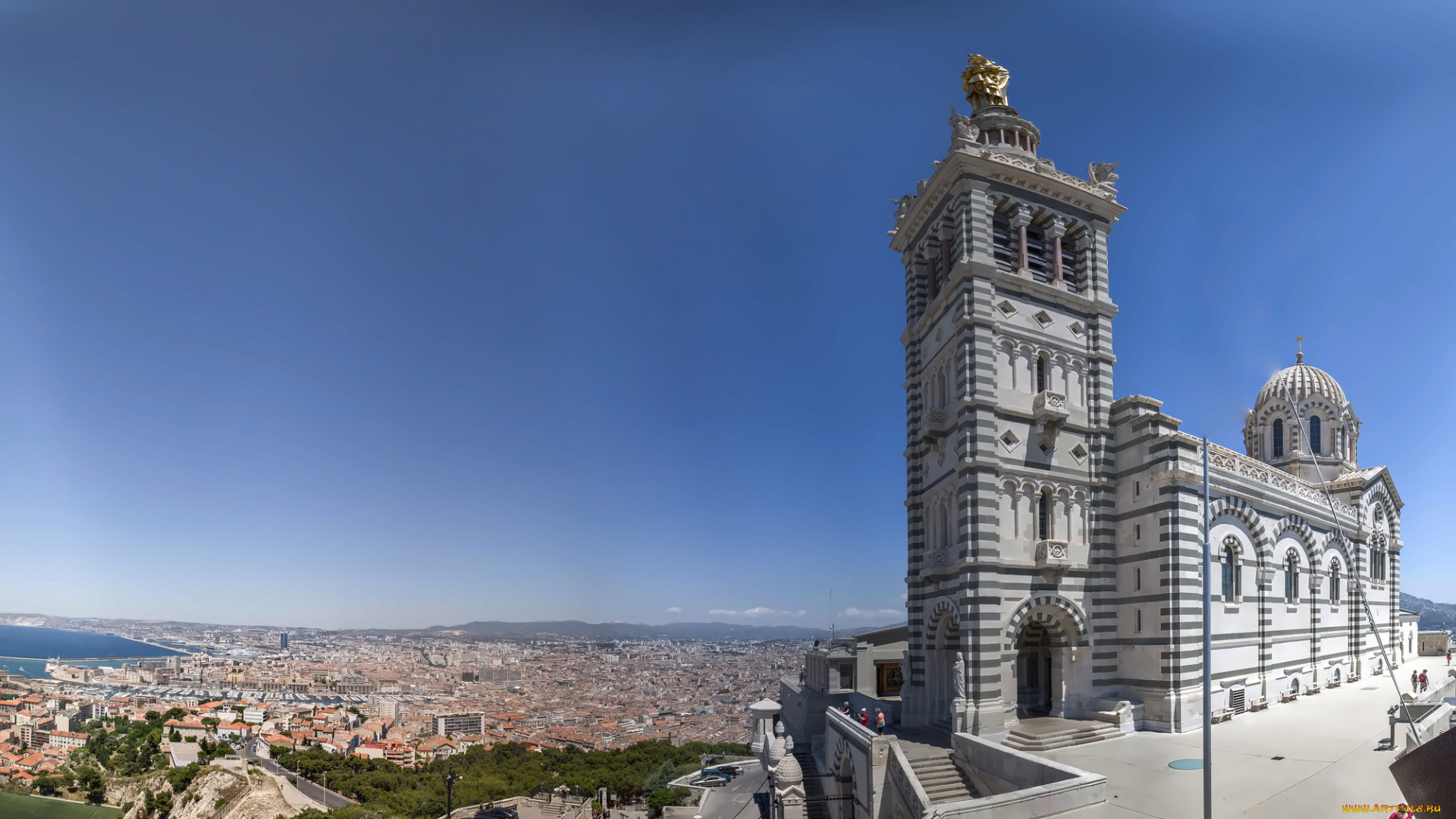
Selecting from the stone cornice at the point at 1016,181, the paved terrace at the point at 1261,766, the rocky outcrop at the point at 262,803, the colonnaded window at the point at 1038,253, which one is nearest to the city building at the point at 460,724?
the rocky outcrop at the point at 262,803

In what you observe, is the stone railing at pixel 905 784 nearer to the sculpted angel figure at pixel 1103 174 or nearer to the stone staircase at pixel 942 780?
the stone staircase at pixel 942 780

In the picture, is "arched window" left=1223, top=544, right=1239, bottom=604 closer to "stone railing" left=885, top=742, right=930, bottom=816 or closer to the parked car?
"stone railing" left=885, top=742, right=930, bottom=816

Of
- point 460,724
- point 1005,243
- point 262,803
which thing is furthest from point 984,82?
point 460,724

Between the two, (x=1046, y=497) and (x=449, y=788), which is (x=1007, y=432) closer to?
(x=1046, y=497)

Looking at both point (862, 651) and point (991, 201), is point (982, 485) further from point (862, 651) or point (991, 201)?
point (862, 651)

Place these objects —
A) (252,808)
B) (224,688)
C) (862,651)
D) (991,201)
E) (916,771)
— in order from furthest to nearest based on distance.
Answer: (224,688), (252,808), (862,651), (991,201), (916,771)

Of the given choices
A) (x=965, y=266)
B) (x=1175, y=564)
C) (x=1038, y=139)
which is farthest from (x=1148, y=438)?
(x=1038, y=139)
